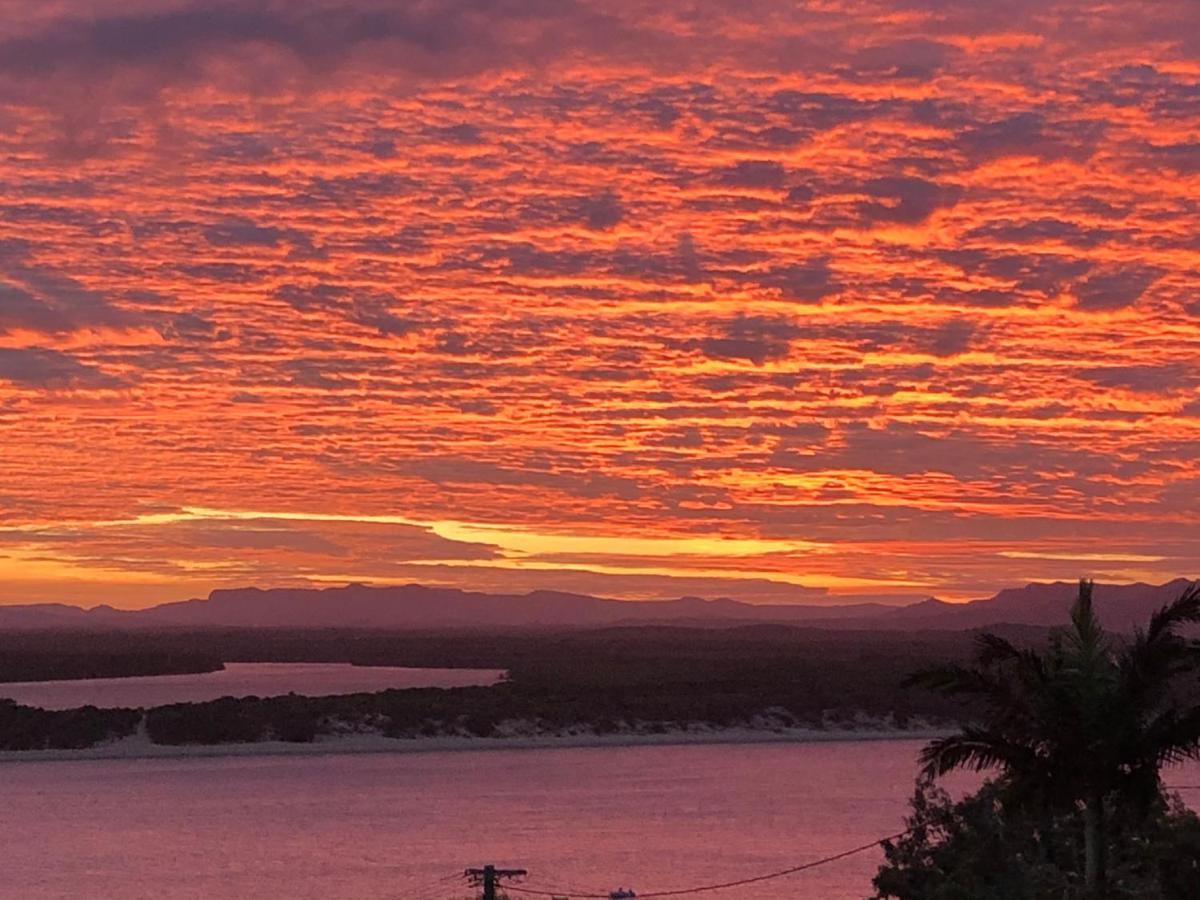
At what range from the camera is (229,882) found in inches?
1433

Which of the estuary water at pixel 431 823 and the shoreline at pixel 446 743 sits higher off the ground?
the shoreline at pixel 446 743

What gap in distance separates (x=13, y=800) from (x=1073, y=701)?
43.0 meters

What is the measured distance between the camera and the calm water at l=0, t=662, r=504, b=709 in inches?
4028

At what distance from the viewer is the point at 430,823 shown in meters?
45.8

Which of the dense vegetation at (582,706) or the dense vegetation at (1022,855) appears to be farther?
the dense vegetation at (582,706)

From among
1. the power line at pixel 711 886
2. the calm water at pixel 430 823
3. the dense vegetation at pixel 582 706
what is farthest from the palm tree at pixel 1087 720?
the dense vegetation at pixel 582 706

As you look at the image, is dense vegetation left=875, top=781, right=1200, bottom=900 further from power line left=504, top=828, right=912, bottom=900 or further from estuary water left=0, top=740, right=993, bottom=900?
estuary water left=0, top=740, right=993, bottom=900

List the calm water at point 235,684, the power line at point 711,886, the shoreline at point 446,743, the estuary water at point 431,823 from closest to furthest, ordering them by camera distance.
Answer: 1. the power line at point 711,886
2. the estuary water at point 431,823
3. the shoreline at point 446,743
4. the calm water at point 235,684

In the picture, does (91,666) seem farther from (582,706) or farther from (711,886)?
(711,886)

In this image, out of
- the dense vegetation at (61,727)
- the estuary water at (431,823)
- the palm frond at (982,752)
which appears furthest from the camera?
the dense vegetation at (61,727)

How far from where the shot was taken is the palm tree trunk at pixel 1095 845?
2056cm

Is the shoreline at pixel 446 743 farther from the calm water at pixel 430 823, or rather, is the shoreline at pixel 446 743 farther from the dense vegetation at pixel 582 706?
the calm water at pixel 430 823

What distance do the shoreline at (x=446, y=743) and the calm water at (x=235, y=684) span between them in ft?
62.7

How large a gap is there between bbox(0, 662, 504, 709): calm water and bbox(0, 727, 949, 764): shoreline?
19.1 m
